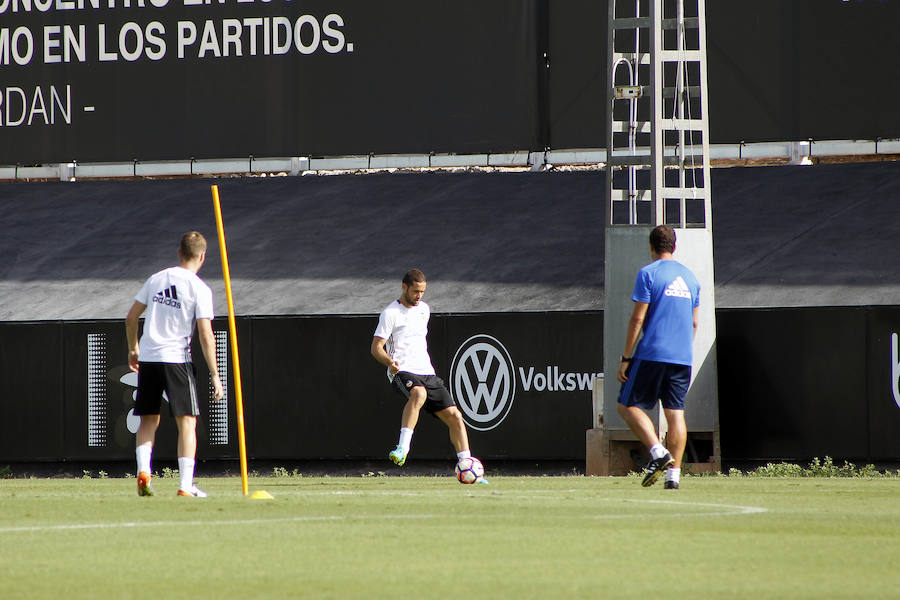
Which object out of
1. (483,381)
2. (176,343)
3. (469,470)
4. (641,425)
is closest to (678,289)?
(641,425)

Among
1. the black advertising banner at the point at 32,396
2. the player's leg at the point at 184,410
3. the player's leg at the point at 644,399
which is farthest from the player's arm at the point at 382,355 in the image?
the black advertising banner at the point at 32,396

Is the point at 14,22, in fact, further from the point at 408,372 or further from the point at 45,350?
the point at 408,372

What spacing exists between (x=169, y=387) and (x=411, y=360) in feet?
10.2

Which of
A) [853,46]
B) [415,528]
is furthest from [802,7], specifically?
[415,528]

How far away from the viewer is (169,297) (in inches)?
415

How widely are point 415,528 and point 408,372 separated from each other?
5157 mm

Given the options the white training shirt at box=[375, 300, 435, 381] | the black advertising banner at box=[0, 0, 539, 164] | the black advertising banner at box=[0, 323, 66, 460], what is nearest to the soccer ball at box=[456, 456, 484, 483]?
the white training shirt at box=[375, 300, 435, 381]

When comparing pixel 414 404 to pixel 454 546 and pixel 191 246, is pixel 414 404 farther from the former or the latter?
pixel 454 546

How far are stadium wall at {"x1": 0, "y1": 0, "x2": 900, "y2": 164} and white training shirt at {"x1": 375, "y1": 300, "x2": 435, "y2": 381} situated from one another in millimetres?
10634

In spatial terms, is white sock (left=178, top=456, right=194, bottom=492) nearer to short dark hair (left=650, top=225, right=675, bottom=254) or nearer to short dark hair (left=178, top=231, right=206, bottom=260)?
short dark hair (left=178, top=231, right=206, bottom=260)

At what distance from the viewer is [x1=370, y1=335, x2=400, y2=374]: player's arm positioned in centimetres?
1308

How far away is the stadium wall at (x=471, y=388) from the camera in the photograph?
17672 millimetres

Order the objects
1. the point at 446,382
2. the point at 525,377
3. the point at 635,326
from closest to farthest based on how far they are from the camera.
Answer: the point at 635,326 → the point at 525,377 → the point at 446,382

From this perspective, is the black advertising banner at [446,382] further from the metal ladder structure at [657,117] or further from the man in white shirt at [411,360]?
the man in white shirt at [411,360]
